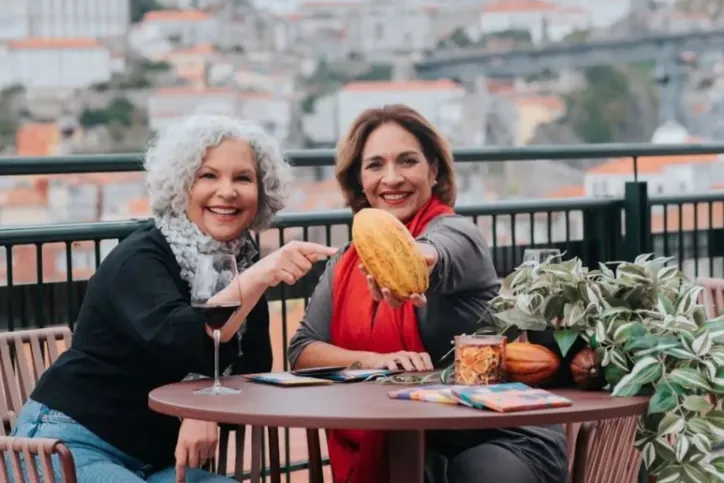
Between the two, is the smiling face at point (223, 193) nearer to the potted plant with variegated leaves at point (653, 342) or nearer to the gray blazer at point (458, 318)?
the gray blazer at point (458, 318)

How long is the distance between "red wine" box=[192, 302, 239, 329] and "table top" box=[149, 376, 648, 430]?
0.14 metres

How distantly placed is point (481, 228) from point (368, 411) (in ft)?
5.67

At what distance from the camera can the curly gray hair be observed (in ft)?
8.35

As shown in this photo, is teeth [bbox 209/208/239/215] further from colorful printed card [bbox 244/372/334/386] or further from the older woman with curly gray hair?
colorful printed card [bbox 244/372/334/386]

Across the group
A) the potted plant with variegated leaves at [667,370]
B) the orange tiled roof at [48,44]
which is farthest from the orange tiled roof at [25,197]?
the potted plant with variegated leaves at [667,370]

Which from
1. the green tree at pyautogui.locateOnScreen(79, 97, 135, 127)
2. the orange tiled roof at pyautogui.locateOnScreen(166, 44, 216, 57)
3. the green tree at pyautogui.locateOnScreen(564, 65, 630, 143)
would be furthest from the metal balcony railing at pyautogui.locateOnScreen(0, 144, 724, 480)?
the orange tiled roof at pyautogui.locateOnScreen(166, 44, 216, 57)

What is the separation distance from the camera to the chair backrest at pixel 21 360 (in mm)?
2699

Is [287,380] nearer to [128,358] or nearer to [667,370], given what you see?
[128,358]

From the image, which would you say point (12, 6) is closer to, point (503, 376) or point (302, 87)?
point (302, 87)

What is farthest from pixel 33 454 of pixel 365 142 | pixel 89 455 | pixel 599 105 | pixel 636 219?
pixel 599 105

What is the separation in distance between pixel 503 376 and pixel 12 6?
7656cm

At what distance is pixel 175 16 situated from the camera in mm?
65625

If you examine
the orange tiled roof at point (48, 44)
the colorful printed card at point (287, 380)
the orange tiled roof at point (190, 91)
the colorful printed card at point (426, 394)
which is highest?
the orange tiled roof at point (48, 44)

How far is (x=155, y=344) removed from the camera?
2.32 meters
